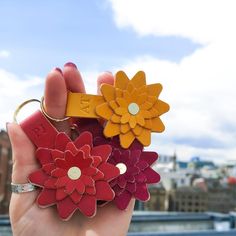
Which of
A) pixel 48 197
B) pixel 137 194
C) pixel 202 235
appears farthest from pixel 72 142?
pixel 202 235

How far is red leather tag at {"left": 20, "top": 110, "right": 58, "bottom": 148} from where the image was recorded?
1.24 m

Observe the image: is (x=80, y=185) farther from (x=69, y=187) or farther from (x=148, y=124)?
(x=148, y=124)

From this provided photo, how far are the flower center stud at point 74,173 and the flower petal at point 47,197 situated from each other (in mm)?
72

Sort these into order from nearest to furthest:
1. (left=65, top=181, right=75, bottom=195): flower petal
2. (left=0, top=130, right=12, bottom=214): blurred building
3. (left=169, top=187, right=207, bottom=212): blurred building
→ 1. (left=65, top=181, right=75, bottom=195): flower petal
2. (left=0, top=130, right=12, bottom=214): blurred building
3. (left=169, top=187, right=207, bottom=212): blurred building

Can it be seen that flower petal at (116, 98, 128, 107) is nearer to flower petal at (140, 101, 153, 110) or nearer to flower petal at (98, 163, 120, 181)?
flower petal at (140, 101, 153, 110)

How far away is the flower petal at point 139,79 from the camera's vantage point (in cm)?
130

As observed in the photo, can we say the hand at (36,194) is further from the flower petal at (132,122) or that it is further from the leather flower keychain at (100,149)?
the flower petal at (132,122)

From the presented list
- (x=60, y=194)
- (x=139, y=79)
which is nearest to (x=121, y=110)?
(x=139, y=79)

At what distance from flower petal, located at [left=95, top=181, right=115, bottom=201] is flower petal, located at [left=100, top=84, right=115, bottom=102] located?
0.27 meters

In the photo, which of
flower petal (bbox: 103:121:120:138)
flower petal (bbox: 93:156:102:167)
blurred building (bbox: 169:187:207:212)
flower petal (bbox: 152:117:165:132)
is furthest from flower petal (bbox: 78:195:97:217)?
blurred building (bbox: 169:187:207:212)

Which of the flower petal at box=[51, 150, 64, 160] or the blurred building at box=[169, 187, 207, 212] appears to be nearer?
the flower petal at box=[51, 150, 64, 160]

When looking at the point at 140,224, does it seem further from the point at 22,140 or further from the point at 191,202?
the point at 191,202

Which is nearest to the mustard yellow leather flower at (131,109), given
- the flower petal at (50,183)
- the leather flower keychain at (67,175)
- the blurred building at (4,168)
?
the leather flower keychain at (67,175)

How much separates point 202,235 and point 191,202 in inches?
1500
